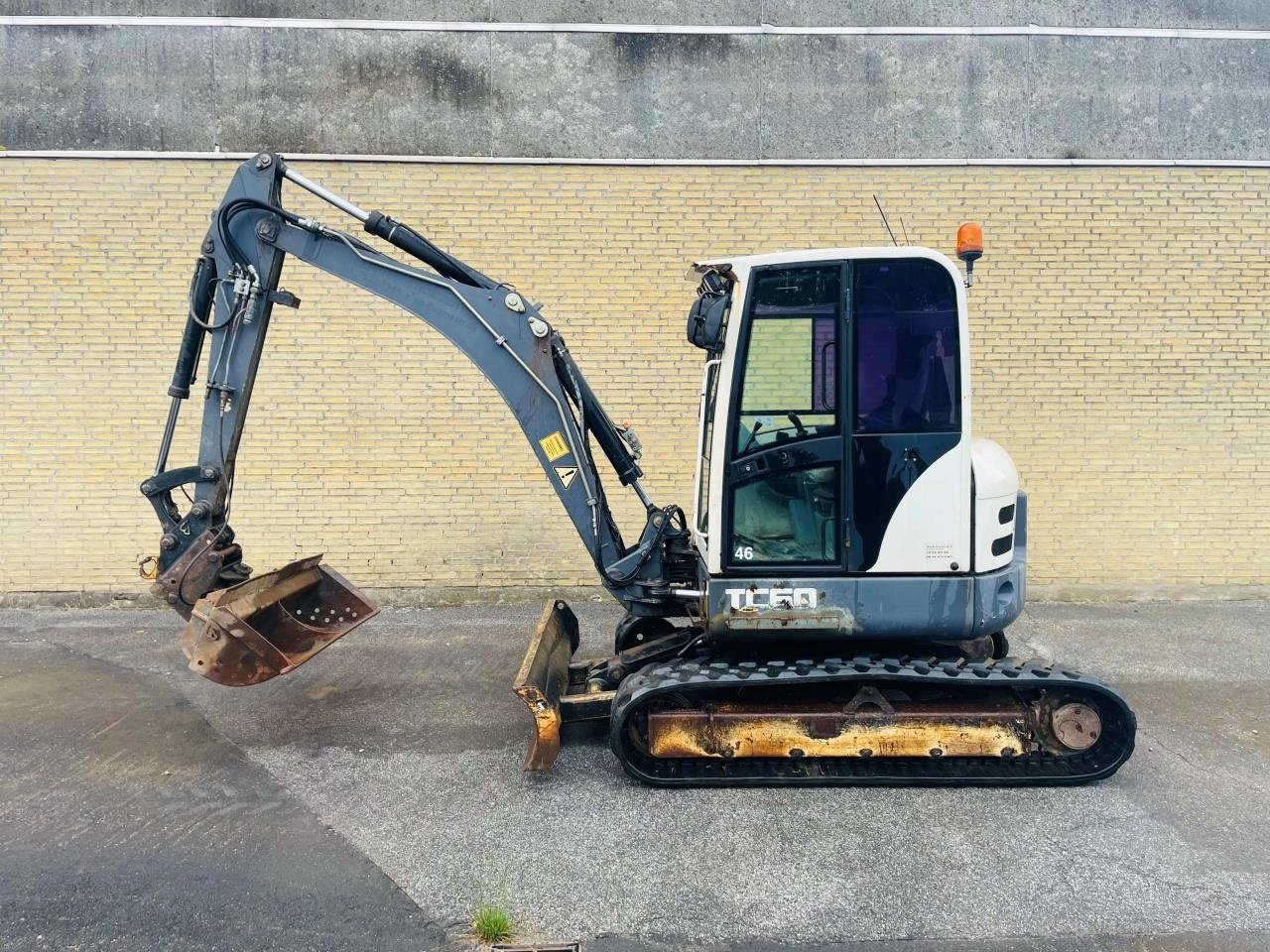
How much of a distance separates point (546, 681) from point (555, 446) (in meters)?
1.31

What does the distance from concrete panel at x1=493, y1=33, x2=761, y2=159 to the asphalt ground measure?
16.6 feet

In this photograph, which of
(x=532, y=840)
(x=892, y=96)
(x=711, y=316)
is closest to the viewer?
(x=532, y=840)

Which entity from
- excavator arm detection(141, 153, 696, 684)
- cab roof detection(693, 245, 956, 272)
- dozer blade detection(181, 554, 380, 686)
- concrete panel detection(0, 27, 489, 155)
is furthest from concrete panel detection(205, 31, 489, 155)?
cab roof detection(693, 245, 956, 272)

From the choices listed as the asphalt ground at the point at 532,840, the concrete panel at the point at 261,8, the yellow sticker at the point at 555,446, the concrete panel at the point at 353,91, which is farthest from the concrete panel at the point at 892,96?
the asphalt ground at the point at 532,840

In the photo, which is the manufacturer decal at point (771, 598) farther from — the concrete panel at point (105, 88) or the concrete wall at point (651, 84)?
the concrete panel at point (105, 88)

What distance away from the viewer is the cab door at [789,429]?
412cm

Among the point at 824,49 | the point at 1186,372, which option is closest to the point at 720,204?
the point at 824,49

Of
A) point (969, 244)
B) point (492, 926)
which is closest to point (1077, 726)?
point (969, 244)

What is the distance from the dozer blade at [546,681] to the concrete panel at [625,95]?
454 cm

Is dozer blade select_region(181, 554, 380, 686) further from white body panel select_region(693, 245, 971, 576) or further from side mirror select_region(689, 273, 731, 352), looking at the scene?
side mirror select_region(689, 273, 731, 352)

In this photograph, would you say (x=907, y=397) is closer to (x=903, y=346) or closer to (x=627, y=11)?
(x=903, y=346)

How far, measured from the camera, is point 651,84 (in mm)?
7504

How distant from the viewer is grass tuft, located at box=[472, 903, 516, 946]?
2.99 meters

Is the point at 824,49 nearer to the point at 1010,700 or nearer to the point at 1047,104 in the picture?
the point at 1047,104
